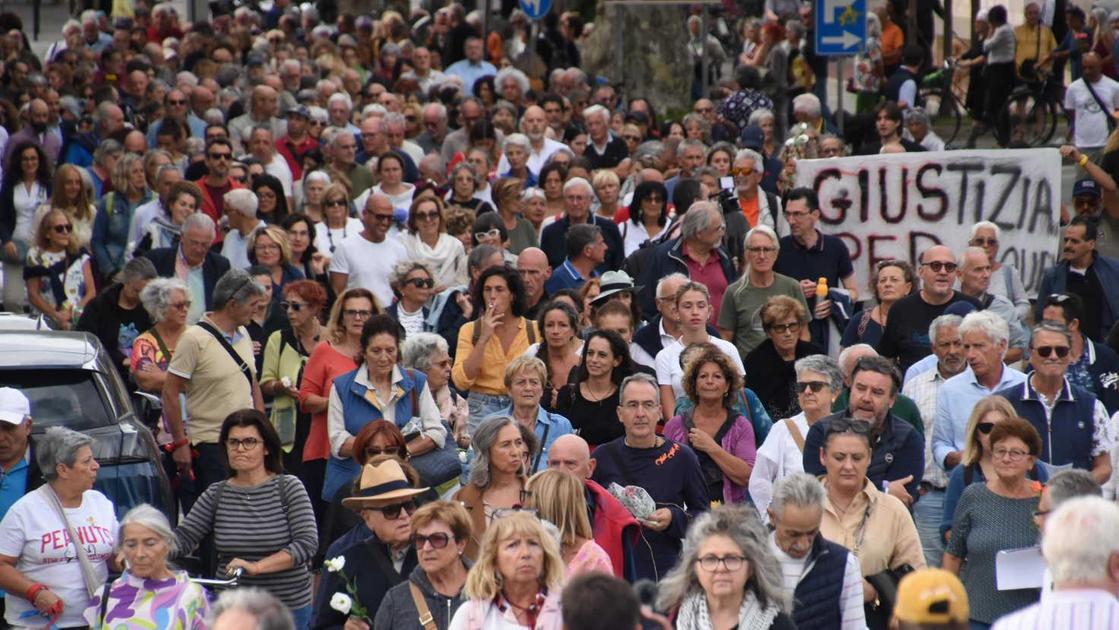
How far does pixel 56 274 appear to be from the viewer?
14.2m

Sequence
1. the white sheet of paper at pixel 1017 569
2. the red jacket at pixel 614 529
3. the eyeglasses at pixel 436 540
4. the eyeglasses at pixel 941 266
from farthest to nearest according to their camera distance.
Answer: the eyeglasses at pixel 941 266, the red jacket at pixel 614 529, the white sheet of paper at pixel 1017 569, the eyeglasses at pixel 436 540

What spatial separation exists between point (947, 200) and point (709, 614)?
7425 millimetres

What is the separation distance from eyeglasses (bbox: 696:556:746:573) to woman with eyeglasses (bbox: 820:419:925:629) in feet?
4.01

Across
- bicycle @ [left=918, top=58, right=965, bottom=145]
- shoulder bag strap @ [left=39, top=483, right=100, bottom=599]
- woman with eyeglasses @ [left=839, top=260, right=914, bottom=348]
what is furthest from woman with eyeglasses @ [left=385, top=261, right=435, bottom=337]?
bicycle @ [left=918, top=58, right=965, bottom=145]

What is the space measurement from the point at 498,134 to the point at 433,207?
18.3ft

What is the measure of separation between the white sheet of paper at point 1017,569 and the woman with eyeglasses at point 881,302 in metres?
3.63

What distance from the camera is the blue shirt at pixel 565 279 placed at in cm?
1274

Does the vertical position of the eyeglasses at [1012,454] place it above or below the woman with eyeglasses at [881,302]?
above

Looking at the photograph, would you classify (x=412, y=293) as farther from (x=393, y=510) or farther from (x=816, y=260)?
(x=393, y=510)

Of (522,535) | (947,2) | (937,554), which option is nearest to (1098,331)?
(937,554)

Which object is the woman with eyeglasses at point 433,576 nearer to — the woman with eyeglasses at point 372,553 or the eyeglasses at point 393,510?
the woman with eyeglasses at point 372,553

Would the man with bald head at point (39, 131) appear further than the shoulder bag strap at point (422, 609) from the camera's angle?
Yes

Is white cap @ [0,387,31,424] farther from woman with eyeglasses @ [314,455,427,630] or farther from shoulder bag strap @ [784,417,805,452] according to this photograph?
shoulder bag strap @ [784,417,805,452]

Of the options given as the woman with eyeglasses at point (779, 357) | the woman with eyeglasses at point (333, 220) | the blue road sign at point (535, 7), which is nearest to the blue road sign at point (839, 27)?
the blue road sign at point (535, 7)
